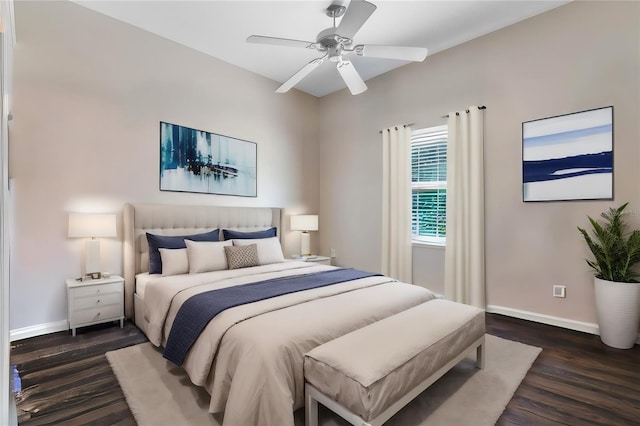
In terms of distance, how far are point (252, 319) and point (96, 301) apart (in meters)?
2.07

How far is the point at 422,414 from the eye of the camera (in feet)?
5.81

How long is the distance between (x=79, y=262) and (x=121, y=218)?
56cm

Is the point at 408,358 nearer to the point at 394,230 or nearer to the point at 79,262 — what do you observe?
the point at 394,230

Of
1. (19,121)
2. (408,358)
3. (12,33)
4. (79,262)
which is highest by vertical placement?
(12,33)

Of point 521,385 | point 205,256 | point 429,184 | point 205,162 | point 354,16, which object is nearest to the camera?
point 521,385

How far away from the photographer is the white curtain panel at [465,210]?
3.58 m

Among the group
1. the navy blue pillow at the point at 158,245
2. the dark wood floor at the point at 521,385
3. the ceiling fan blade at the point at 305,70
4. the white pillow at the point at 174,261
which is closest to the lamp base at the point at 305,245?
the navy blue pillow at the point at 158,245

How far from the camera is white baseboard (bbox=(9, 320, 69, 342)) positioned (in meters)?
2.72

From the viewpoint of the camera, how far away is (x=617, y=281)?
2.65 metres

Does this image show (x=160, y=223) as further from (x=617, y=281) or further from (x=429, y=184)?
(x=617, y=281)

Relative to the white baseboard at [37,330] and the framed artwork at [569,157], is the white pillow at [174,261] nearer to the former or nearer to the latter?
the white baseboard at [37,330]

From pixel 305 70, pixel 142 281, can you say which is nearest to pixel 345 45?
pixel 305 70

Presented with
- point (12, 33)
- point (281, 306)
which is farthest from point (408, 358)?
point (12, 33)

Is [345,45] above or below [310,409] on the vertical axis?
above
